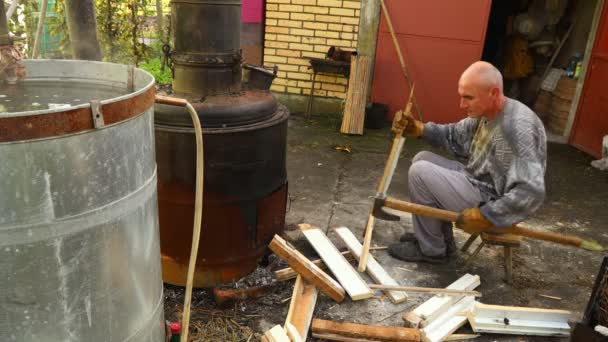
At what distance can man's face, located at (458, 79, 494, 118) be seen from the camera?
338 centimetres

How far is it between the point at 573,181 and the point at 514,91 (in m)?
4.03

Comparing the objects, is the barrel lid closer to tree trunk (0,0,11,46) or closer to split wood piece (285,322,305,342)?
tree trunk (0,0,11,46)

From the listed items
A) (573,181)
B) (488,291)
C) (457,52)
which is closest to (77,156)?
(488,291)

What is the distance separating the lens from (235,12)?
10.6ft

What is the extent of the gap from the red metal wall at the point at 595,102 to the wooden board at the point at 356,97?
3.33 m

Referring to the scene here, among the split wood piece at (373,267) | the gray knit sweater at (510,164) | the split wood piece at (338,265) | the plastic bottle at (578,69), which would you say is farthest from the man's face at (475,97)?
the plastic bottle at (578,69)

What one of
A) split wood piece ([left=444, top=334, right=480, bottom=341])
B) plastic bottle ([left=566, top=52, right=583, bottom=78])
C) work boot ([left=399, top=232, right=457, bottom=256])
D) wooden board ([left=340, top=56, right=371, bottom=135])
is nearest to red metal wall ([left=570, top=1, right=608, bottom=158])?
plastic bottle ([left=566, top=52, right=583, bottom=78])

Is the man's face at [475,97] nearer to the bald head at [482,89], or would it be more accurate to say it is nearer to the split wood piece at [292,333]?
the bald head at [482,89]

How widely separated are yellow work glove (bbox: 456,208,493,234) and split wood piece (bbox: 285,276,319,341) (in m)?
1.13

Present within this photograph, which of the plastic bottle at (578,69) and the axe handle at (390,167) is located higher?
the plastic bottle at (578,69)

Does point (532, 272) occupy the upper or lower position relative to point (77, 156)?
lower

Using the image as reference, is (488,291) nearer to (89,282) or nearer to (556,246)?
(556,246)

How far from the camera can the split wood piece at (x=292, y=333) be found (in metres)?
2.85

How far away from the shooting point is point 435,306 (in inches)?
128
